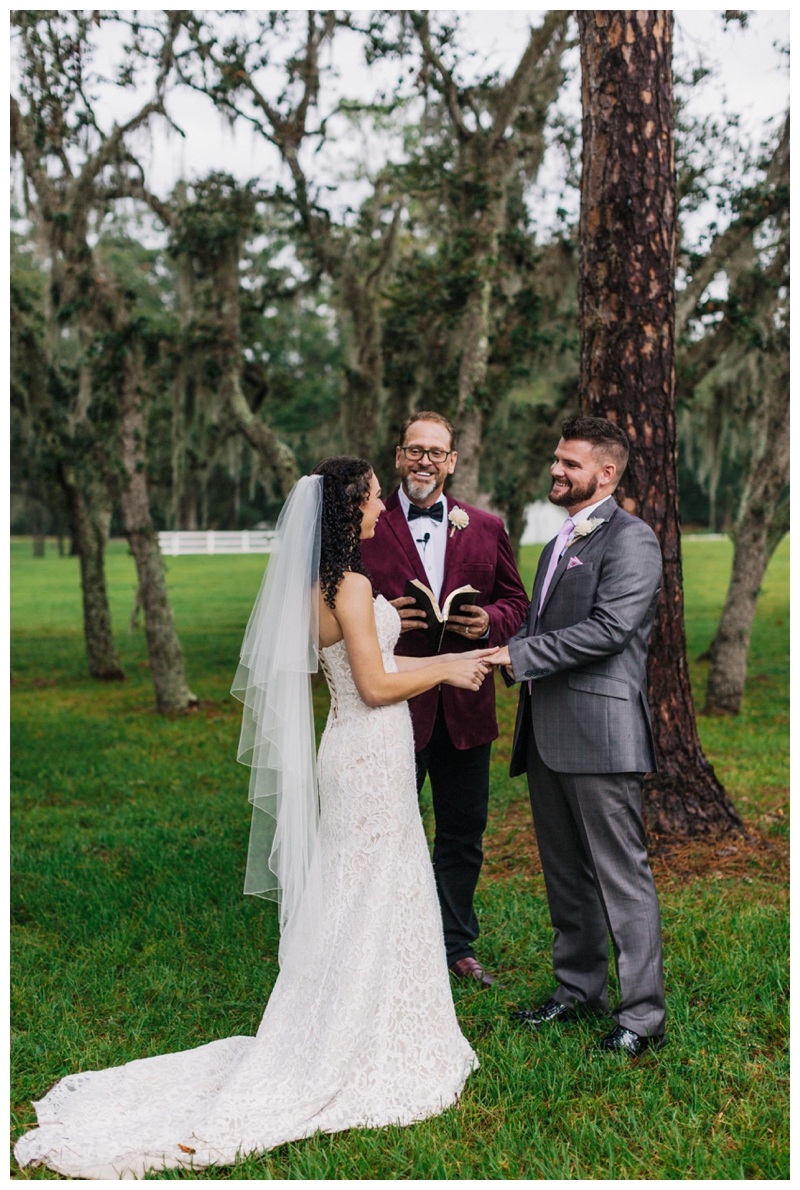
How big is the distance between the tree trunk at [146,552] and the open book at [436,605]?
24.0ft

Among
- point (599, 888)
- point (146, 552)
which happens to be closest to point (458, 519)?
point (599, 888)

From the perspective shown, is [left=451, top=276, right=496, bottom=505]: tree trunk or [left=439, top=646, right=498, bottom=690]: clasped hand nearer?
[left=439, top=646, right=498, bottom=690]: clasped hand

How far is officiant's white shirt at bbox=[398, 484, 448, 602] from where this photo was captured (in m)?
4.25

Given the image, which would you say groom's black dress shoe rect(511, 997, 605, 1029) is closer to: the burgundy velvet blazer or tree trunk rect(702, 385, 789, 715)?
the burgundy velvet blazer

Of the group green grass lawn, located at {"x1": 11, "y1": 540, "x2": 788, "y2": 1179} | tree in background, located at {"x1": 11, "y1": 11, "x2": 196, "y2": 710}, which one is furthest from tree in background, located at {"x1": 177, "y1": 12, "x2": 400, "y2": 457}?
green grass lawn, located at {"x1": 11, "y1": 540, "x2": 788, "y2": 1179}

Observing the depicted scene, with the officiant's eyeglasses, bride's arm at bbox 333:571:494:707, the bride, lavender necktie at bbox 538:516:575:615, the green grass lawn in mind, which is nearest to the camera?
the green grass lawn

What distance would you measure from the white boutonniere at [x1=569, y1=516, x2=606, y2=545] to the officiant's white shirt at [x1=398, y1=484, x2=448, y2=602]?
786mm

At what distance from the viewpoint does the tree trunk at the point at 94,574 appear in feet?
42.4

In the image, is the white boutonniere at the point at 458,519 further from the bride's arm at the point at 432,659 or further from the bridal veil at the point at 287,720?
the bridal veil at the point at 287,720

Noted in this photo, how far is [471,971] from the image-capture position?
4.16 meters

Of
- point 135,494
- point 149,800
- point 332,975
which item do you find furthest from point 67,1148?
point 135,494

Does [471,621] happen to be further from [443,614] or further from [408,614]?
[408,614]

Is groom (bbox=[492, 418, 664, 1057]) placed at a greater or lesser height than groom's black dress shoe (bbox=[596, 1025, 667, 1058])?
greater

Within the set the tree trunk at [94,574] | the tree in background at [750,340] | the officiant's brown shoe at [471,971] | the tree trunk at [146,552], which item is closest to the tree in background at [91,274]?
the tree trunk at [146,552]
